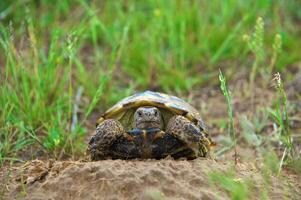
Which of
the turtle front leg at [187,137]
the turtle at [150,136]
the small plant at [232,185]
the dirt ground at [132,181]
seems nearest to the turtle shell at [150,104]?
the turtle at [150,136]

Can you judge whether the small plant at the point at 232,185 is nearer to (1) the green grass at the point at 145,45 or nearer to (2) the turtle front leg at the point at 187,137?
(2) the turtle front leg at the point at 187,137

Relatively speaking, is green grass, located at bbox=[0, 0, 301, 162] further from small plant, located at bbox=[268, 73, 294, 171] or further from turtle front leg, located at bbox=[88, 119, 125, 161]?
small plant, located at bbox=[268, 73, 294, 171]

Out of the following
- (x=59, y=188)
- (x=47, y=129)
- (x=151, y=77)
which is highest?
(x=151, y=77)

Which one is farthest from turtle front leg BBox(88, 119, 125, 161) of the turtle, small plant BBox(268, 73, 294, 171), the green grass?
the green grass

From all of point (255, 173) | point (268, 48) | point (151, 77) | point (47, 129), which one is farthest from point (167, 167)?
point (268, 48)

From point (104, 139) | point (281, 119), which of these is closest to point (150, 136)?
point (104, 139)

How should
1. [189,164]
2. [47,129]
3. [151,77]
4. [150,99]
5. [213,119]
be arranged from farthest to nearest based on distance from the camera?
[151,77] → [213,119] → [47,129] → [150,99] → [189,164]

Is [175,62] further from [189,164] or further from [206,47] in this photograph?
[189,164]

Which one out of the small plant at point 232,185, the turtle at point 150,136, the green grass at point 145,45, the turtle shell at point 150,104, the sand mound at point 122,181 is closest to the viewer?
the small plant at point 232,185
